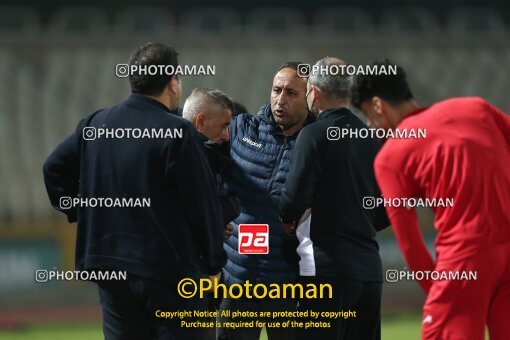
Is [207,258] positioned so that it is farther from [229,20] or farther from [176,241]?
[229,20]

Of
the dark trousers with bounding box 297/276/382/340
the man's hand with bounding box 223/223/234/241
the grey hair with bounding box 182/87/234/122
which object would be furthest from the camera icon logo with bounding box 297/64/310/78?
the dark trousers with bounding box 297/276/382/340

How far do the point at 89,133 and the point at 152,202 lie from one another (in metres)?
0.43

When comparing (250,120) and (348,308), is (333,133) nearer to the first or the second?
(250,120)

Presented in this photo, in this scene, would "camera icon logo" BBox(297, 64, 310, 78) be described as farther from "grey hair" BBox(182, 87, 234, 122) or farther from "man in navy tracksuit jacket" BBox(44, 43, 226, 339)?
"man in navy tracksuit jacket" BBox(44, 43, 226, 339)

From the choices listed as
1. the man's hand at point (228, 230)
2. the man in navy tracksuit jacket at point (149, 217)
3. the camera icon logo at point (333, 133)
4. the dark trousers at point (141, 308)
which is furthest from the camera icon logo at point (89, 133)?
the camera icon logo at point (333, 133)

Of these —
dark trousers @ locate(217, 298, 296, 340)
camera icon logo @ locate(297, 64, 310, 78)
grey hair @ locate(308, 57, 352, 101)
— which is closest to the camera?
grey hair @ locate(308, 57, 352, 101)

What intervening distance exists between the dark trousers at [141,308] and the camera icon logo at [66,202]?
50cm

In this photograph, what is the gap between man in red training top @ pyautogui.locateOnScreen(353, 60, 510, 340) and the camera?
3746mm

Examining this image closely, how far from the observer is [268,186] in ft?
16.4

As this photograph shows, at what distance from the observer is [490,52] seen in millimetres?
15930

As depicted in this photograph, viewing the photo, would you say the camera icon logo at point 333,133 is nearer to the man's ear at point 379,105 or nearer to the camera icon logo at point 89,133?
the man's ear at point 379,105

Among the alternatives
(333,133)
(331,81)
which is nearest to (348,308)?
(333,133)

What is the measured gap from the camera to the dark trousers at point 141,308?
13.2ft

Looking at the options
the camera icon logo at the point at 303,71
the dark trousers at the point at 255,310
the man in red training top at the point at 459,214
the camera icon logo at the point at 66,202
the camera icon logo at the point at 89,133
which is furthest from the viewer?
the camera icon logo at the point at 303,71
